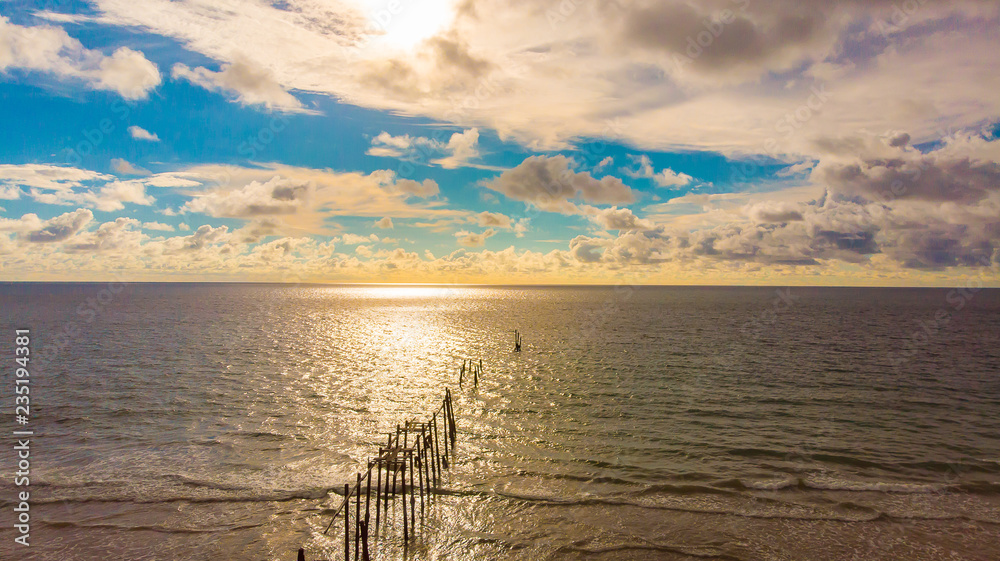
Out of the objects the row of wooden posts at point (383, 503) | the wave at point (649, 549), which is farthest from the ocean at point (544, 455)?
the row of wooden posts at point (383, 503)

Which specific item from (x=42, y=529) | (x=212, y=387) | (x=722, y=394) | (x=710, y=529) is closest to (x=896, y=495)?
(x=710, y=529)

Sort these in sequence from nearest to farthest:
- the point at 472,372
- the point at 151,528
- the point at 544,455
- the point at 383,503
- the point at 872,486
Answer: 1. the point at 151,528
2. the point at 383,503
3. the point at 872,486
4. the point at 544,455
5. the point at 472,372

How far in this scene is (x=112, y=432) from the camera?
89.1 feet

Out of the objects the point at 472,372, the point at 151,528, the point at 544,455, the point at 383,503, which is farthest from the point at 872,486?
the point at 472,372

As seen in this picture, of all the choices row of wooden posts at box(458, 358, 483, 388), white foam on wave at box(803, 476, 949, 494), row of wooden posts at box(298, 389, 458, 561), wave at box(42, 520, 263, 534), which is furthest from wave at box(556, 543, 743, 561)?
row of wooden posts at box(458, 358, 483, 388)

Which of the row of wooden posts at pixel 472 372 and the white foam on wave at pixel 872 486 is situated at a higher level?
the row of wooden posts at pixel 472 372

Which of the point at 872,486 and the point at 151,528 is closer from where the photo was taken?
the point at 151,528

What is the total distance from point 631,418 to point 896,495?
13357mm

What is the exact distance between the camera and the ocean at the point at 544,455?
1641 cm

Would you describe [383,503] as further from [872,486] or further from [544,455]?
[872,486]

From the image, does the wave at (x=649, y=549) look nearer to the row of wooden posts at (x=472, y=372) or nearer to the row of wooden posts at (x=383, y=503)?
the row of wooden posts at (x=383, y=503)

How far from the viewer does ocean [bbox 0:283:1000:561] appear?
1641 cm

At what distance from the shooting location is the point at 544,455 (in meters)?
23.8

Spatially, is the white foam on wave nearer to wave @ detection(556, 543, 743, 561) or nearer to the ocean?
the ocean
